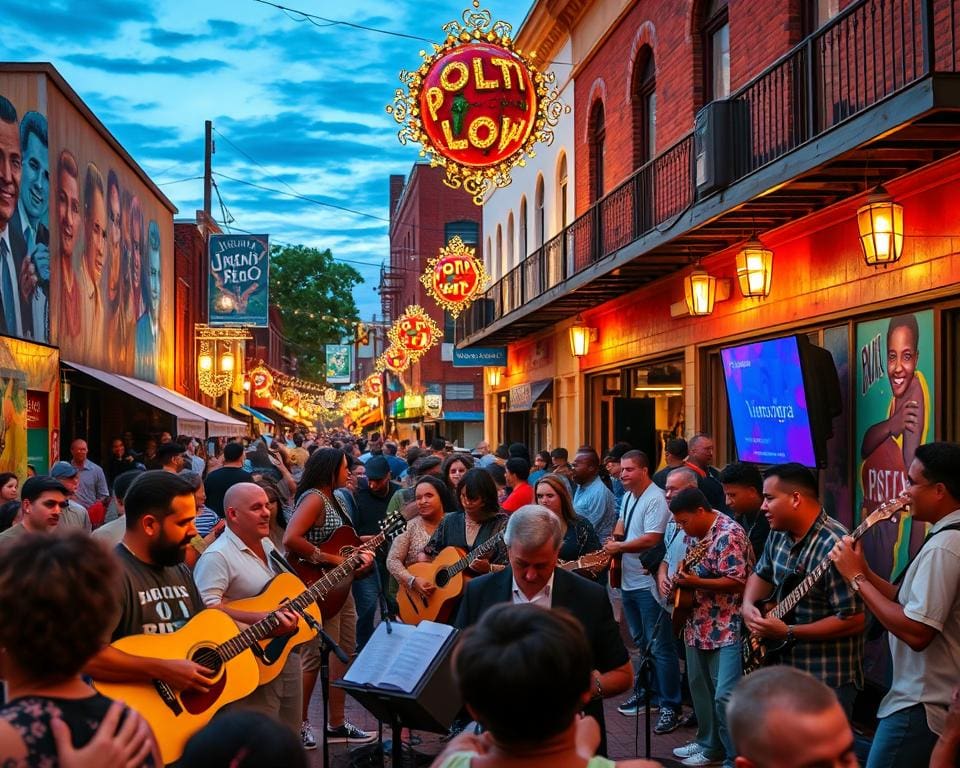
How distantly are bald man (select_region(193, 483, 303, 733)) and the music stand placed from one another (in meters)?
0.56

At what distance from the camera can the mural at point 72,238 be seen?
17047 millimetres

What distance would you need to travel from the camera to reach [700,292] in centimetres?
1370

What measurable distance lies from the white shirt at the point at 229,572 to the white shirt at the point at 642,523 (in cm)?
391

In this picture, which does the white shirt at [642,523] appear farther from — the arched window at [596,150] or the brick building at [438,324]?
the brick building at [438,324]

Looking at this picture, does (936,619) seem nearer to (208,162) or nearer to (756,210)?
(756,210)

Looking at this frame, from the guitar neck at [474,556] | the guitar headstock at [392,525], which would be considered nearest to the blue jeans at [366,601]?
the guitar headstock at [392,525]

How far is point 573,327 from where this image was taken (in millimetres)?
20922

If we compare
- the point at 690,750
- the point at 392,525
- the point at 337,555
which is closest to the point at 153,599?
the point at 392,525

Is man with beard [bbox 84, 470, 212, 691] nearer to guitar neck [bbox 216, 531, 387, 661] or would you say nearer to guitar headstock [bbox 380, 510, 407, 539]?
guitar neck [bbox 216, 531, 387, 661]

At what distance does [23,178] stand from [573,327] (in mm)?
9522

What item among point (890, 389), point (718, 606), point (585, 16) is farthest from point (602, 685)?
point (585, 16)

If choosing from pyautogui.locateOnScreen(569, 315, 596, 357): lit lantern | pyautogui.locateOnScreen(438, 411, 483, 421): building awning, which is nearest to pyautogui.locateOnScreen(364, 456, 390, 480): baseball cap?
pyautogui.locateOnScreen(569, 315, 596, 357): lit lantern

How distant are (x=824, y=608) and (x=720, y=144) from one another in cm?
676

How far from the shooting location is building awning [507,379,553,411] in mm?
25188
